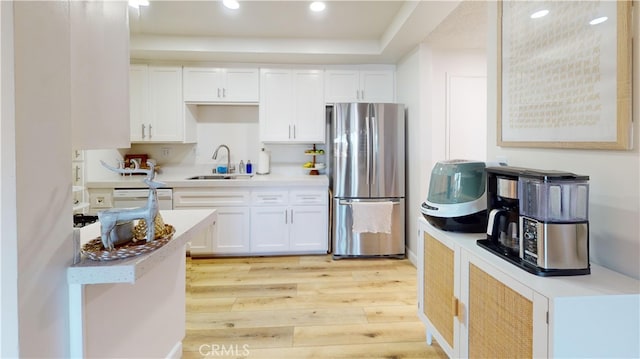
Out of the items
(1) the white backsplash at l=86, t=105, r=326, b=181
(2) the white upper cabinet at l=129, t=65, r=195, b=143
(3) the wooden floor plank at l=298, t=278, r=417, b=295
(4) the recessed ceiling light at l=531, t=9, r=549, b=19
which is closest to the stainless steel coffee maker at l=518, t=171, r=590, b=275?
(4) the recessed ceiling light at l=531, t=9, r=549, b=19

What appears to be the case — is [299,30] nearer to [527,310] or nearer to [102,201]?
[102,201]

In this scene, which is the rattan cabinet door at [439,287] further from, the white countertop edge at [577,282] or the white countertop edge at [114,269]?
the white countertop edge at [114,269]

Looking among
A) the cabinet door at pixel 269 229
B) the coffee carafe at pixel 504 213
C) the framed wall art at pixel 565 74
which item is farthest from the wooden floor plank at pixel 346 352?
the cabinet door at pixel 269 229

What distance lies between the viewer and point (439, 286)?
6.46 ft

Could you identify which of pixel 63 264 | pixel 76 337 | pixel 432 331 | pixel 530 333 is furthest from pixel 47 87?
pixel 432 331

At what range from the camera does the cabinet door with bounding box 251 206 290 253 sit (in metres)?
3.90

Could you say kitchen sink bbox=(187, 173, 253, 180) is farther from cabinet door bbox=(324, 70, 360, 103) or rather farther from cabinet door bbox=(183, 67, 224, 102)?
cabinet door bbox=(324, 70, 360, 103)

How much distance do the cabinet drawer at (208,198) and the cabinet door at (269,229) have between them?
19 centimetres

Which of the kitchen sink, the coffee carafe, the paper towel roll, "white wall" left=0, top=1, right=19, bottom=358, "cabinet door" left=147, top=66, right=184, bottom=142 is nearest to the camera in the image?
"white wall" left=0, top=1, right=19, bottom=358

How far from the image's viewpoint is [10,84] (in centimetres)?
84

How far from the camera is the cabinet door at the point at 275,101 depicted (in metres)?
4.15

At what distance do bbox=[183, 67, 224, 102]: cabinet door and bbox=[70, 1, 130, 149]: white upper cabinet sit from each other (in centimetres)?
276

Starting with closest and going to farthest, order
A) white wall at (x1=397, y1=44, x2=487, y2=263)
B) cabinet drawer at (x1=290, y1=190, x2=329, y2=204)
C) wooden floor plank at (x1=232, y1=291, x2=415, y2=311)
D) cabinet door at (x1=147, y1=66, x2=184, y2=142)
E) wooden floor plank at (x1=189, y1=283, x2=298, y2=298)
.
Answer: wooden floor plank at (x1=232, y1=291, x2=415, y2=311) → wooden floor plank at (x1=189, y1=283, x2=298, y2=298) → white wall at (x1=397, y1=44, x2=487, y2=263) → cabinet drawer at (x1=290, y1=190, x2=329, y2=204) → cabinet door at (x1=147, y1=66, x2=184, y2=142)

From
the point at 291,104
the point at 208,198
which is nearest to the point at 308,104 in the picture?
the point at 291,104
